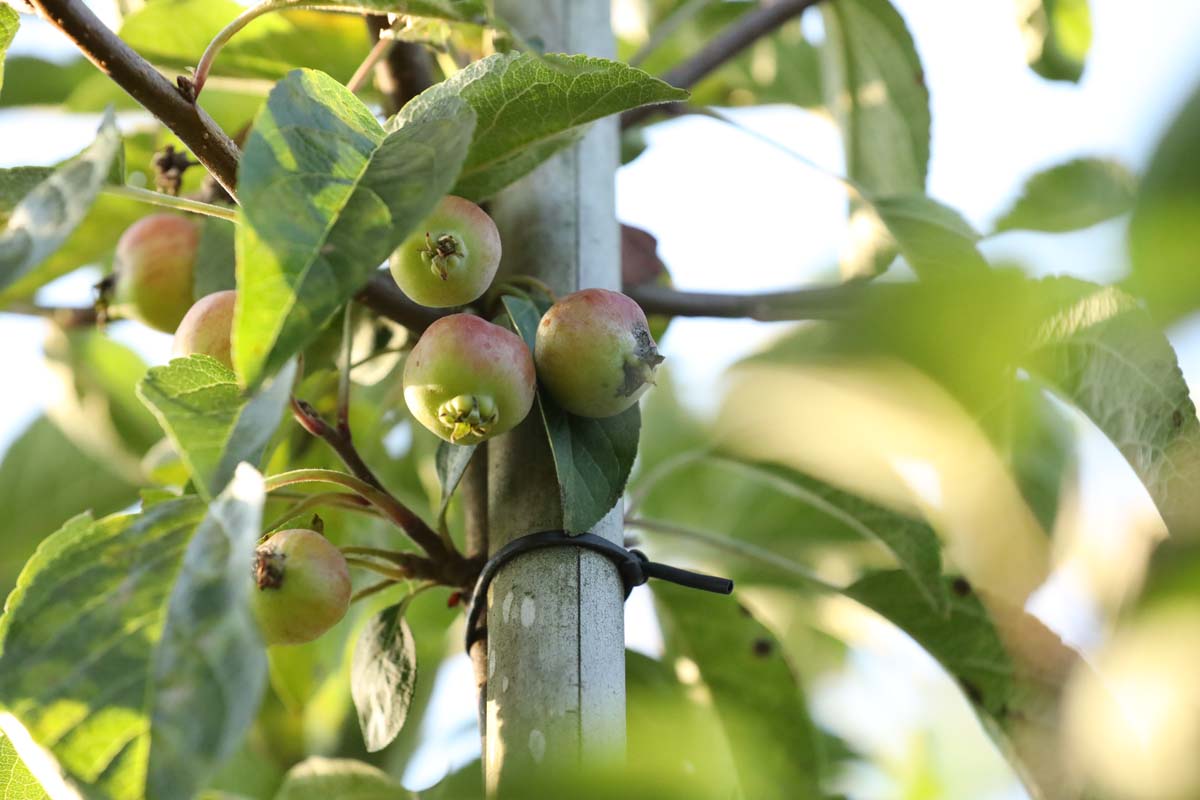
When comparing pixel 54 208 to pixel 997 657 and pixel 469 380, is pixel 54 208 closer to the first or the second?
pixel 469 380

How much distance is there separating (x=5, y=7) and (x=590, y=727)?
2.44ft

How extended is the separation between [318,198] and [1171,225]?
0.61 metres

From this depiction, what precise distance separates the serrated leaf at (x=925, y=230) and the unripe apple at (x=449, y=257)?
60 cm

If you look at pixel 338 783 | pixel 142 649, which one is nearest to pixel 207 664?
pixel 142 649

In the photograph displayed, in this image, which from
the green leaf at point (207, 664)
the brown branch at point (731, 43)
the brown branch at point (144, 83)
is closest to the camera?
the green leaf at point (207, 664)

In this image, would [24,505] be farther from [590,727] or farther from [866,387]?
[866,387]

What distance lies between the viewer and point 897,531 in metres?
1.40

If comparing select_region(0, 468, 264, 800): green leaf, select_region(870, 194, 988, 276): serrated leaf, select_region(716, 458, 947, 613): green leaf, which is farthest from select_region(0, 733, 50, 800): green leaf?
select_region(870, 194, 988, 276): serrated leaf

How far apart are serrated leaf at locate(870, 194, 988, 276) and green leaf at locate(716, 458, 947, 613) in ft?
0.93

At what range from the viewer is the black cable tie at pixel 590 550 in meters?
1.03

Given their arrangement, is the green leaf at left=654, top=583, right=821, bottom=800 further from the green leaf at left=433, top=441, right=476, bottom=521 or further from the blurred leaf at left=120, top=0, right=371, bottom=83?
the blurred leaf at left=120, top=0, right=371, bottom=83

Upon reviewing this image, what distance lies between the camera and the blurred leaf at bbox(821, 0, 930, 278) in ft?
6.04

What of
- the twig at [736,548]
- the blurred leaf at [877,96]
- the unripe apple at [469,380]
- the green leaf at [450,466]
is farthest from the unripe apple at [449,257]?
the blurred leaf at [877,96]

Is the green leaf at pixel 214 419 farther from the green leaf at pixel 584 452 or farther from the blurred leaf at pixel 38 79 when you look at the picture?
the blurred leaf at pixel 38 79
